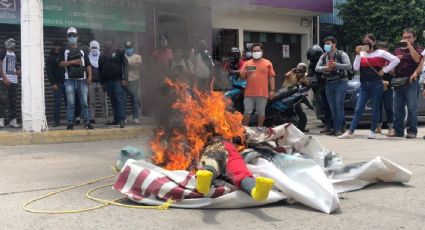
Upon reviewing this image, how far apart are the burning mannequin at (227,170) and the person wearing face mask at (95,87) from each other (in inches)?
223

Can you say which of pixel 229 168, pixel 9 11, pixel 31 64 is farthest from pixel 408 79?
pixel 9 11

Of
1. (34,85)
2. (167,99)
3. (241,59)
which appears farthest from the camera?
(241,59)

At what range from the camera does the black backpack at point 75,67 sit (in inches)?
362

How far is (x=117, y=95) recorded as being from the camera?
10.1m

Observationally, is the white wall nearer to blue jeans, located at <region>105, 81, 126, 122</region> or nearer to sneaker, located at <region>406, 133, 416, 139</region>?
blue jeans, located at <region>105, 81, 126, 122</region>

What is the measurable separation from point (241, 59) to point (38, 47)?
13.1 feet

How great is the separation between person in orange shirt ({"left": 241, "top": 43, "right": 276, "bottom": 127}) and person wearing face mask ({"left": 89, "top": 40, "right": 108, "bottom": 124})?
288cm

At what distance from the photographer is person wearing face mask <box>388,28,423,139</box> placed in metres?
8.52

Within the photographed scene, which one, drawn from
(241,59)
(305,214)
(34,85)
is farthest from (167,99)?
(241,59)

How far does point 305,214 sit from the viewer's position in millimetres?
3994

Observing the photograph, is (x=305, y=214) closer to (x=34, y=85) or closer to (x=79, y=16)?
(x=34, y=85)

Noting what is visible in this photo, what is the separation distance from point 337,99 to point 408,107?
3.78 feet

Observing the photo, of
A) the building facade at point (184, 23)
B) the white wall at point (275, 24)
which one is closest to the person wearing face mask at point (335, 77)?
the building facade at point (184, 23)

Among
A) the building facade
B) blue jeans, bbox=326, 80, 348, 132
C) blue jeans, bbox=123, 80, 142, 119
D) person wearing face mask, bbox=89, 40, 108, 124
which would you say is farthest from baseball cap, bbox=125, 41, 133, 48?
blue jeans, bbox=326, 80, 348, 132
